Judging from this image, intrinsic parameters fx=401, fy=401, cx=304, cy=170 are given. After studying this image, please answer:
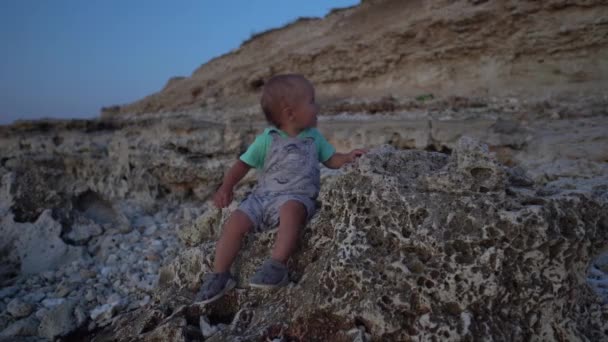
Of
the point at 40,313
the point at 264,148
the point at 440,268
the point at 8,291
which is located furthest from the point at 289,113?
the point at 8,291

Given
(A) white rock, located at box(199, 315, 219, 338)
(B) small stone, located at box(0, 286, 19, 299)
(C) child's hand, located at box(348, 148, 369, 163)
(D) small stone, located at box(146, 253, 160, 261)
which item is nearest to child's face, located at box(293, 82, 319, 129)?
(C) child's hand, located at box(348, 148, 369, 163)

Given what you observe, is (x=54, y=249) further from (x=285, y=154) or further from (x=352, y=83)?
(x=352, y=83)

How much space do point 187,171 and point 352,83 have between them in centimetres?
430

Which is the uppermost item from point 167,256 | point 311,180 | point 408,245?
point 311,180

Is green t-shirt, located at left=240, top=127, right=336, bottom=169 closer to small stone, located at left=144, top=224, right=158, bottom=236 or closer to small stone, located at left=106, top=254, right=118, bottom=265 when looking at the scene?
small stone, located at left=106, top=254, right=118, bottom=265

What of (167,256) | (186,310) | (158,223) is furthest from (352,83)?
(186,310)

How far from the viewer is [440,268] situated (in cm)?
157

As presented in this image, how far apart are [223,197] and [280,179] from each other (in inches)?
15.9

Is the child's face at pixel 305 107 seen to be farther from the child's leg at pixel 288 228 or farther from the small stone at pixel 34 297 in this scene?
the small stone at pixel 34 297

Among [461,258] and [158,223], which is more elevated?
[461,258]

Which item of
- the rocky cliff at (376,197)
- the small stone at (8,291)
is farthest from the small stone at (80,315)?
the small stone at (8,291)

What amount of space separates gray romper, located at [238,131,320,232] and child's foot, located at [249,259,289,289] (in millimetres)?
348

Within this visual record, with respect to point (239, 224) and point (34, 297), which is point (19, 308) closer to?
point (34, 297)

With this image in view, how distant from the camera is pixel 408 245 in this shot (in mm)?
1671
